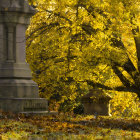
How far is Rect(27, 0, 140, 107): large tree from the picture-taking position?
1386 centimetres

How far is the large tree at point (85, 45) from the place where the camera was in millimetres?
13859

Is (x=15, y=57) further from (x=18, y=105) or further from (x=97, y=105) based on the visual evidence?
(x=97, y=105)

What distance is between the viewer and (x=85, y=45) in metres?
15.2

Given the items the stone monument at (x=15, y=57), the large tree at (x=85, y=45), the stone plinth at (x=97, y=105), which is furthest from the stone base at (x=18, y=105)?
the stone plinth at (x=97, y=105)

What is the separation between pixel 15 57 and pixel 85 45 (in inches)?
100

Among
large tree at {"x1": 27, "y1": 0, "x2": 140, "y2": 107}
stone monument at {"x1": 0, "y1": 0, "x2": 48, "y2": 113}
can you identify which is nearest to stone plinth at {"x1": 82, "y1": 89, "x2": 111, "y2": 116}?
large tree at {"x1": 27, "y1": 0, "x2": 140, "y2": 107}

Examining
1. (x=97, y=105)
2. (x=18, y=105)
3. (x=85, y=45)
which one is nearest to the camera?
(x=18, y=105)

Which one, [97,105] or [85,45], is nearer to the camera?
[85,45]

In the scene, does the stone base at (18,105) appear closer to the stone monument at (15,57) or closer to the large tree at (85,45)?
the stone monument at (15,57)

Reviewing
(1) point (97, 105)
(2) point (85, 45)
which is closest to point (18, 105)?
(2) point (85, 45)

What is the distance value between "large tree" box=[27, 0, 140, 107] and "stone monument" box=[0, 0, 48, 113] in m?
1.14

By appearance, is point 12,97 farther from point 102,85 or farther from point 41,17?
point 41,17

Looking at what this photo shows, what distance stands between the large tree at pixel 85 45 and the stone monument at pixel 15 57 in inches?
44.7

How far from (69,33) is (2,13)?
2.73 m
